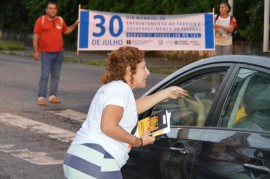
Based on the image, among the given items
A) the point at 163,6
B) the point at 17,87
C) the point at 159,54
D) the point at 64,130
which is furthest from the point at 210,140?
the point at 159,54

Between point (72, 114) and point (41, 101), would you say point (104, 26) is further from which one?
point (72, 114)

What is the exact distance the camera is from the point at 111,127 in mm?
3980

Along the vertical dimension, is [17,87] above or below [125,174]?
below

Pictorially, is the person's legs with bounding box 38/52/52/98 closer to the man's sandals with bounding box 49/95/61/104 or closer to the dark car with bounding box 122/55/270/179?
the man's sandals with bounding box 49/95/61/104

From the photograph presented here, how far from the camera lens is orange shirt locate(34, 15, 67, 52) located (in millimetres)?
12508

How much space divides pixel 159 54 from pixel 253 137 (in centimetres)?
2462

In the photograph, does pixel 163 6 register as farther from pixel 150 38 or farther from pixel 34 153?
pixel 34 153

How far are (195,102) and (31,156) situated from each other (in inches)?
166

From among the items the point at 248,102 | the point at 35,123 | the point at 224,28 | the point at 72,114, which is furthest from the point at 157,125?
A: the point at 224,28

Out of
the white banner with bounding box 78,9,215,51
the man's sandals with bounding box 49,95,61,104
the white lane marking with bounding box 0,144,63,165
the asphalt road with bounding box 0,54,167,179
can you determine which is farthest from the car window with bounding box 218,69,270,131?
the white banner with bounding box 78,9,215,51

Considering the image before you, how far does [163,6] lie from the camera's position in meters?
26.0

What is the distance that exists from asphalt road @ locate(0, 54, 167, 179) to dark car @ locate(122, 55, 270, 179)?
3.10 metres

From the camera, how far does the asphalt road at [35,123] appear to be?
7984 mm

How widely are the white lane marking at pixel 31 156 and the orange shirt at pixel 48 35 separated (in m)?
3.80
